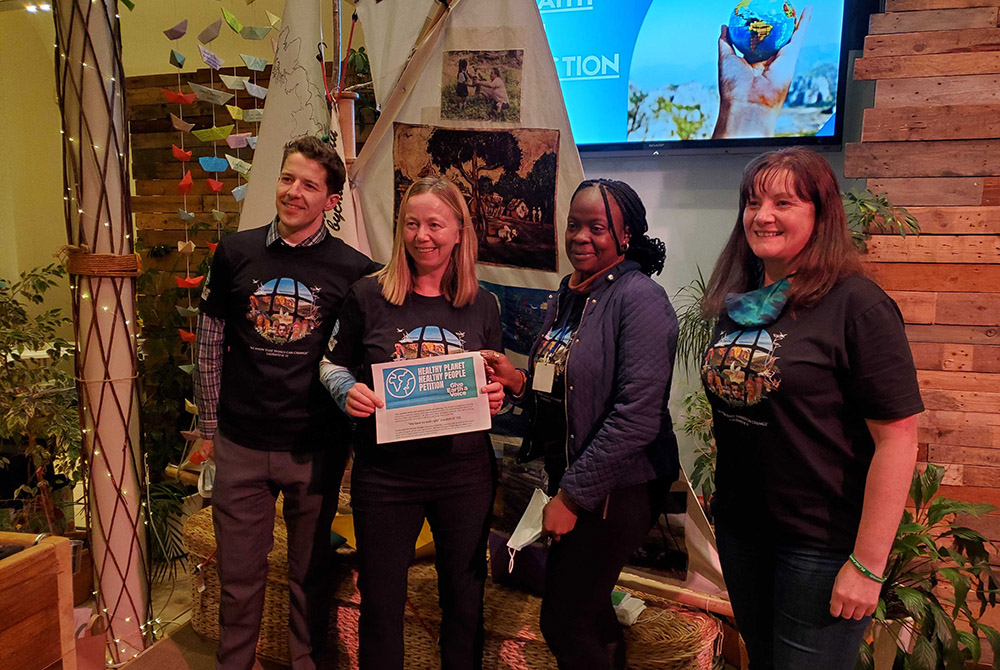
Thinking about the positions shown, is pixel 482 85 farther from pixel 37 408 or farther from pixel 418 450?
pixel 37 408

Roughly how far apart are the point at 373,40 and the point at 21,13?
120 inches

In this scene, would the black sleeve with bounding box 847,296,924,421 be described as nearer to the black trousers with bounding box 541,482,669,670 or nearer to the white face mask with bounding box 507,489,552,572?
the black trousers with bounding box 541,482,669,670

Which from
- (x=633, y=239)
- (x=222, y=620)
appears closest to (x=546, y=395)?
(x=633, y=239)

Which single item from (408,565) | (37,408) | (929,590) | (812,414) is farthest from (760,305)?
(37,408)

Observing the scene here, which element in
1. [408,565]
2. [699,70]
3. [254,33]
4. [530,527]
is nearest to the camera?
[408,565]

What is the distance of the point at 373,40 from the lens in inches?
103

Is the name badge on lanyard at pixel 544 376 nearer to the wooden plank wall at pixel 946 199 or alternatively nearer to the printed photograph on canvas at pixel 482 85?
the printed photograph on canvas at pixel 482 85

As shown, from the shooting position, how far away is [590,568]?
1.68 meters

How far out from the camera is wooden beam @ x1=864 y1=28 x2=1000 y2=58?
2.38 metres

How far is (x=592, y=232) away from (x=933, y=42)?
166 centimetres

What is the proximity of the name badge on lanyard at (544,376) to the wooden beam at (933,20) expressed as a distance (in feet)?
5.96

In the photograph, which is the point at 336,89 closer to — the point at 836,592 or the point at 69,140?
the point at 69,140

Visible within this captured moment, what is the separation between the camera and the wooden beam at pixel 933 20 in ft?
7.81

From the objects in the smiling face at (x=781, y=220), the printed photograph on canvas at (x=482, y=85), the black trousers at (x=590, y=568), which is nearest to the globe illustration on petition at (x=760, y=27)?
the printed photograph on canvas at (x=482, y=85)
